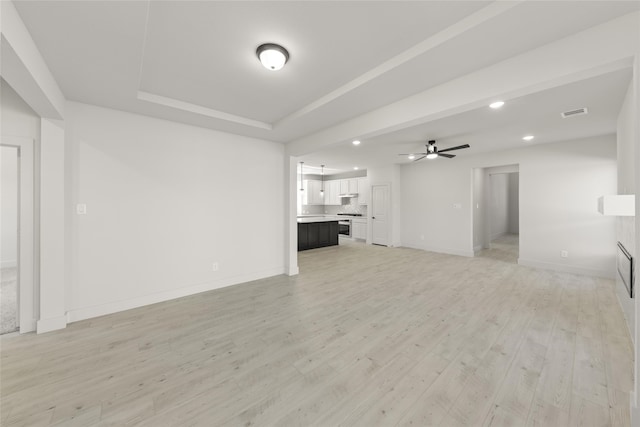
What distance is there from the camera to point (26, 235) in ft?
8.75

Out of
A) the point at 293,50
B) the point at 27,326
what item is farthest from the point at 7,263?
the point at 293,50

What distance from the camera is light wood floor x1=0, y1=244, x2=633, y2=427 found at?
63.7 inches

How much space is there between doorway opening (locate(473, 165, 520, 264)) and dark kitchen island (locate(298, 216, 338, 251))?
13.3 ft

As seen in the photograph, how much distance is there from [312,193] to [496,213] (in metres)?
7.28

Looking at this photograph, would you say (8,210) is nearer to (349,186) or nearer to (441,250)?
(349,186)

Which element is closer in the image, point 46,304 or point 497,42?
point 497,42

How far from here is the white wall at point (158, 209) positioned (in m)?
2.96

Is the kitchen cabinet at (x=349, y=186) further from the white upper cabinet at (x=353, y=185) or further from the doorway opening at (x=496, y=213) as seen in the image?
the doorway opening at (x=496, y=213)

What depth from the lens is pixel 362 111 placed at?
3.15 m

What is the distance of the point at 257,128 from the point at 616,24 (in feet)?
12.1

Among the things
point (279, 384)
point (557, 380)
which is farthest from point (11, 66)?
point (557, 380)

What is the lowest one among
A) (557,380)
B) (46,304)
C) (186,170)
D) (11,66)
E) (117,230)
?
(557,380)

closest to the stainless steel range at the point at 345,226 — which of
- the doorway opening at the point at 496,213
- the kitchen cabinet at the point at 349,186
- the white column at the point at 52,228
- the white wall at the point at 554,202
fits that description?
the kitchen cabinet at the point at 349,186

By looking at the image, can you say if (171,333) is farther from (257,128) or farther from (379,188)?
(379,188)
